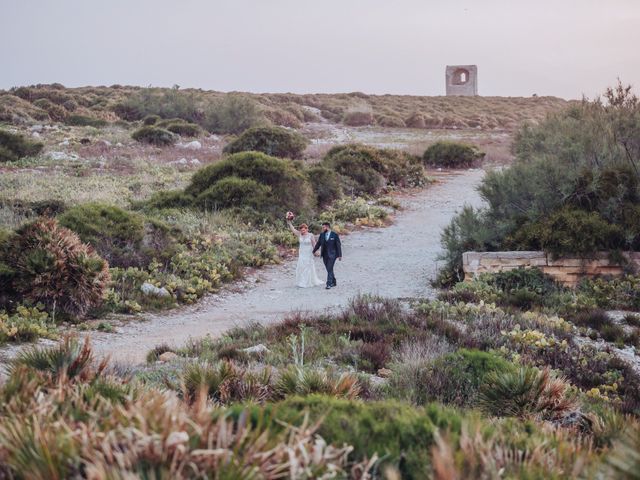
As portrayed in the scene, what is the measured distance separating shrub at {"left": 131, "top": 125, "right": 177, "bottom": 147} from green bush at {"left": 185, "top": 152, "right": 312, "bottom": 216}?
44.5 feet

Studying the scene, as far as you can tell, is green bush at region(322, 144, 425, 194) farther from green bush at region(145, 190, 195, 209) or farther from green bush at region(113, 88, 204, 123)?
green bush at region(113, 88, 204, 123)

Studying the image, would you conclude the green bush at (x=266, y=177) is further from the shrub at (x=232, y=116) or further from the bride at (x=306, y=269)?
the shrub at (x=232, y=116)

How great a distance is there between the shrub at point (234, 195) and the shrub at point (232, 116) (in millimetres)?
22751

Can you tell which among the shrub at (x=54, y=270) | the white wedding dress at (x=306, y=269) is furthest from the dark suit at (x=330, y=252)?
the shrub at (x=54, y=270)

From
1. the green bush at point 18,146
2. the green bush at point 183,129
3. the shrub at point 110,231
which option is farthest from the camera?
the green bush at point 183,129

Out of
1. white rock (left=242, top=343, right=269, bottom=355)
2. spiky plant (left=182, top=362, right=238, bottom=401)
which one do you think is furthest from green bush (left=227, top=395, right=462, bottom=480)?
white rock (left=242, top=343, right=269, bottom=355)

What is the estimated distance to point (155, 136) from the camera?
32344 millimetres

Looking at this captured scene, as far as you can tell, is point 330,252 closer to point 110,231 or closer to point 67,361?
point 110,231

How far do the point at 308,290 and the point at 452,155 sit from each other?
18803 millimetres

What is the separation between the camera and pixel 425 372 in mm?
6105

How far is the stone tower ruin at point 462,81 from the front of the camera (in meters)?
77.7

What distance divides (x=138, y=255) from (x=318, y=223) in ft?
20.0

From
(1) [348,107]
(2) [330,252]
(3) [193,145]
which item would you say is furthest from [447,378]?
(1) [348,107]

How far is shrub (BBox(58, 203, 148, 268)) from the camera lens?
41.7 feet
